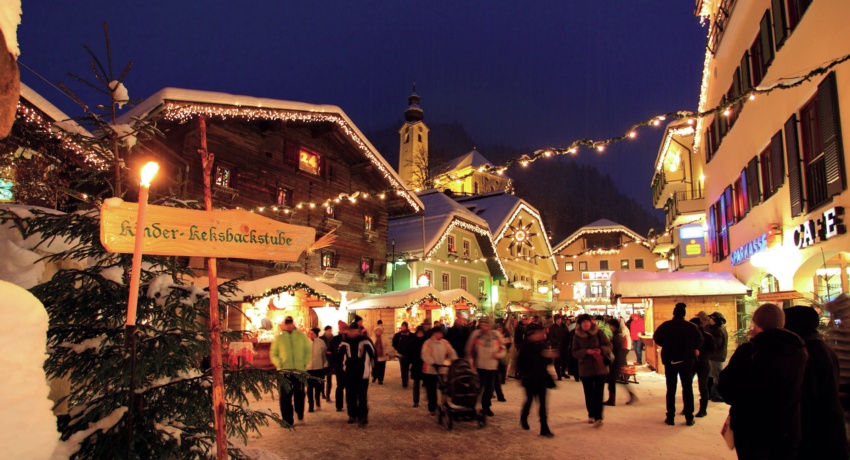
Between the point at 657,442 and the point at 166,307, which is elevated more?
the point at 166,307

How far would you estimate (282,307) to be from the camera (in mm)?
17594

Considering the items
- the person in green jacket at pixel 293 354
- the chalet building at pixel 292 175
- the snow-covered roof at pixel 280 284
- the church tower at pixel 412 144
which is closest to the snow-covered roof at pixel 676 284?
the chalet building at pixel 292 175

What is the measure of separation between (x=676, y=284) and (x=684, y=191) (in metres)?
13.5

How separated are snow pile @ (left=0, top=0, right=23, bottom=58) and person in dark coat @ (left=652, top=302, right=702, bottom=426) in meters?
8.91

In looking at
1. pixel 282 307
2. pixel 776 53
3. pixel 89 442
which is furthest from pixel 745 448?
pixel 282 307

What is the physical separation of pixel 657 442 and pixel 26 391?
783 centimetres

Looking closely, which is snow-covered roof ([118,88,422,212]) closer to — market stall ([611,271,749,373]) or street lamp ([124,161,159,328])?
market stall ([611,271,749,373])

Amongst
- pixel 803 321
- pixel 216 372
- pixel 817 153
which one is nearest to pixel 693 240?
pixel 817 153

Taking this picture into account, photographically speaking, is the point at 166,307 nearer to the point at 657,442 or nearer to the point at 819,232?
the point at 657,442

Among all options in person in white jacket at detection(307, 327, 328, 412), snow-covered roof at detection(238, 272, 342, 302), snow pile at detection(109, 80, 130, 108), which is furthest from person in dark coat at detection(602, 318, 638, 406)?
snow pile at detection(109, 80, 130, 108)

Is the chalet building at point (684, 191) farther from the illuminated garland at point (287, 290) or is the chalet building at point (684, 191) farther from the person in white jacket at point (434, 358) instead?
the person in white jacket at point (434, 358)

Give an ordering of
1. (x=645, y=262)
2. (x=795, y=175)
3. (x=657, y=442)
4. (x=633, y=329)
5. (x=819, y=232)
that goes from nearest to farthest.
Result: (x=657, y=442) → (x=819, y=232) → (x=795, y=175) → (x=633, y=329) → (x=645, y=262)

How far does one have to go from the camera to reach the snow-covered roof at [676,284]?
1520cm

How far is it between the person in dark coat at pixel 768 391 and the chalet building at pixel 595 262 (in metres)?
→ 54.9
